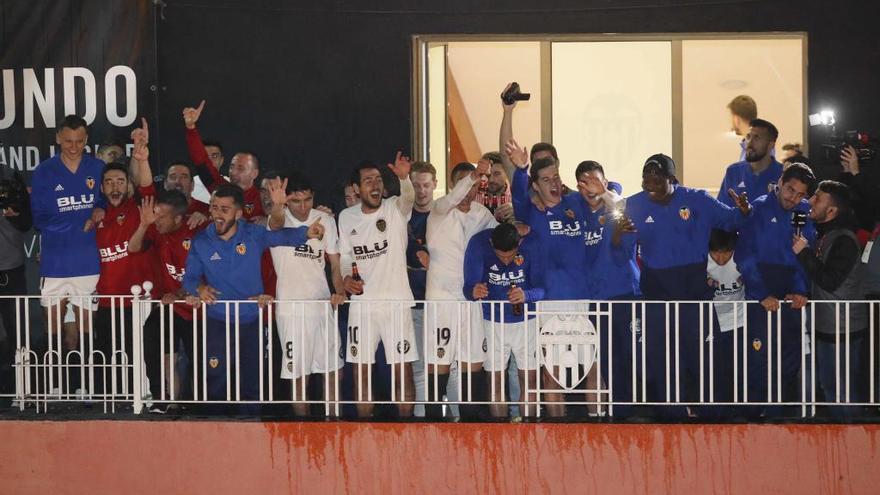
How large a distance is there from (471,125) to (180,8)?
9.35 ft

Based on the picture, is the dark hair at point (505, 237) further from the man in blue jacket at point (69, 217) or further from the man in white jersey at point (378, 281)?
the man in blue jacket at point (69, 217)

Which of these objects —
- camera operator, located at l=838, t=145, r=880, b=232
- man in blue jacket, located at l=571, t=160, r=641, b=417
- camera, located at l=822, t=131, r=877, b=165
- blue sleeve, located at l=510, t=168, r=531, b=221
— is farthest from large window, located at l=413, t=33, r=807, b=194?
man in blue jacket, located at l=571, t=160, r=641, b=417

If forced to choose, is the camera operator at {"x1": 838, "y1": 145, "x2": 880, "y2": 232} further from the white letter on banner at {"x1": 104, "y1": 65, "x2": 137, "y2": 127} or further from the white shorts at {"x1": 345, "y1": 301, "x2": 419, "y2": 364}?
the white letter on banner at {"x1": 104, "y1": 65, "x2": 137, "y2": 127}

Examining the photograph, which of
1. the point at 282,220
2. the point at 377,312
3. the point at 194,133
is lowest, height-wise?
the point at 377,312

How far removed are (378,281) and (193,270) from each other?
1333mm

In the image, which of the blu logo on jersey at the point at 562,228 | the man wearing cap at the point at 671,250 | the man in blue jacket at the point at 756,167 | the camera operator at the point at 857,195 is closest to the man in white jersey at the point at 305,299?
the blu logo on jersey at the point at 562,228

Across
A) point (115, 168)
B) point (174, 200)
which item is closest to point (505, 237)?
point (174, 200)

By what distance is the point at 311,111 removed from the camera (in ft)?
42.7

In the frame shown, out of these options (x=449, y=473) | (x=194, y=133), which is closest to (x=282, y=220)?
(x=194, y=133)

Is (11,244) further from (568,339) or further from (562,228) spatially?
(568,339)

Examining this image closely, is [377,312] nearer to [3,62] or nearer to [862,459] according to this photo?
[862,459]

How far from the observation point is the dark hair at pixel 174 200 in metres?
10.8

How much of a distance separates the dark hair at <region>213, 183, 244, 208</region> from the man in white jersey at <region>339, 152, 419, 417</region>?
2.45 feet

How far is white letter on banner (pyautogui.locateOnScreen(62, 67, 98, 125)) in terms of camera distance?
12688mm
